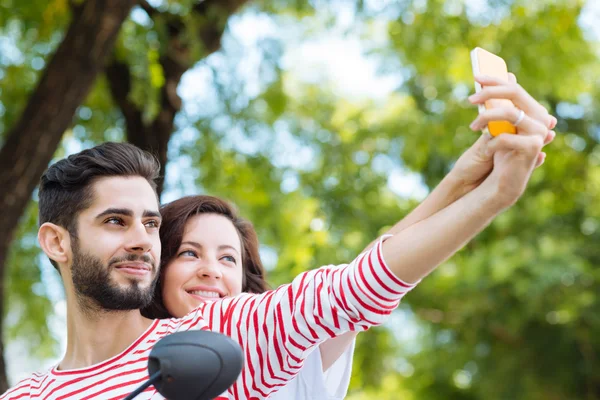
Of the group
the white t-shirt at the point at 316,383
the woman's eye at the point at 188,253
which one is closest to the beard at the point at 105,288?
the white t-shirt at the point at 316,383

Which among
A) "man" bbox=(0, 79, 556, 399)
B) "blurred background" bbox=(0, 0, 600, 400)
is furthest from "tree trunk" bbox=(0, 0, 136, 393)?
"man" bbox=(0, 79, 556, 399)

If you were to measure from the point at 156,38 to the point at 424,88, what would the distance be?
4.00m

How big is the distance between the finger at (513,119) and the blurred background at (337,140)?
4.10m

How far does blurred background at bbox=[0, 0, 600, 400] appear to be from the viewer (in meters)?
6.64

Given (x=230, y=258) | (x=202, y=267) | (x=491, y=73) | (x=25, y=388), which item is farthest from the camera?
(x=230, y=258)

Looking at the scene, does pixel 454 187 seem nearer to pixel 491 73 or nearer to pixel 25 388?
pixel 491 73

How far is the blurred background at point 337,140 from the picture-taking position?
664cm

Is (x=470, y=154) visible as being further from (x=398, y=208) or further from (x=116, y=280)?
(x=398, y=208)

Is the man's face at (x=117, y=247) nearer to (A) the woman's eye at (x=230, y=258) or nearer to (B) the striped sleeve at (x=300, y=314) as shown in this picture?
(B) the striped sleeve at (x=300, y=314)

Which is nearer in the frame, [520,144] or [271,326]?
[520,144]

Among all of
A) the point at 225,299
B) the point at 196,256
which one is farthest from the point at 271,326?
the point at 196,256

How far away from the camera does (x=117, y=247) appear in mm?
2398

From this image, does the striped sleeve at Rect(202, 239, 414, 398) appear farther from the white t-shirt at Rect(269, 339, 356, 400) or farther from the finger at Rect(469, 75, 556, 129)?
the finger at Rect(469, 75, 556, 129)

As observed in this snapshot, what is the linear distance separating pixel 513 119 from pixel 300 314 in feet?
2.21
